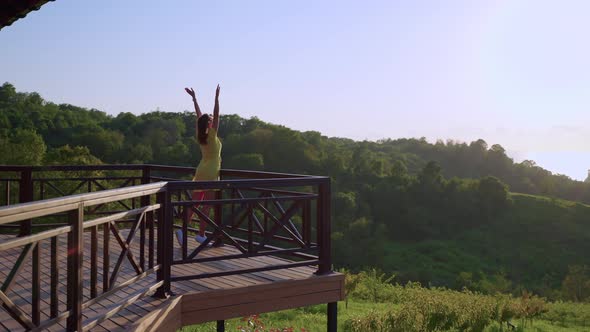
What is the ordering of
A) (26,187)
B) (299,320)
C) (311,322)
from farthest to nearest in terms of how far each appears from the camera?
(299,320) → (311,322) → (26,187)

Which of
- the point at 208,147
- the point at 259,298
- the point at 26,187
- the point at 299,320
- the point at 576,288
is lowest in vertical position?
the point at 576,288

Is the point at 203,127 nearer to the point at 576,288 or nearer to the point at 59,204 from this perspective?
the point at 59,204

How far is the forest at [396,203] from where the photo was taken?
43875mm

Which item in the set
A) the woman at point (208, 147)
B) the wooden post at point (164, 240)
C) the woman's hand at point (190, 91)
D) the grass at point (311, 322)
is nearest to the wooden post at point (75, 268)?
the wooden post at point (164, 240)

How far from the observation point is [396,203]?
62.2m

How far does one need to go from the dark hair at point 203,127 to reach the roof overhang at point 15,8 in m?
2.06

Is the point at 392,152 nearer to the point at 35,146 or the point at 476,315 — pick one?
the point at 35,146

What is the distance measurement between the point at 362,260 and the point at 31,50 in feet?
101

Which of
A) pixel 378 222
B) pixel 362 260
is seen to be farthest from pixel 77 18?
pixel 378 222

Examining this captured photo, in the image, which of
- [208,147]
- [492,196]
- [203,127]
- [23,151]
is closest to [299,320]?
[208,147]

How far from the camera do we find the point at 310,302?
5973 millimetres

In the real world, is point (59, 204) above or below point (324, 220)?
above

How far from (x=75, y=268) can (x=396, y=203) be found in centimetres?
6012

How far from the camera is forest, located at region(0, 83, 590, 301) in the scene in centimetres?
4388
